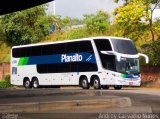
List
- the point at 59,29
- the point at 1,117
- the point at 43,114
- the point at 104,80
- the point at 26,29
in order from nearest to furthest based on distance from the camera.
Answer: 1. the point at 1,117
2. the point at 43,114
3. the point at 104,80
4. the point at 26,29
5. the point at 59,29

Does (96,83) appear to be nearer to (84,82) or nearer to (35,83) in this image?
(84,82)

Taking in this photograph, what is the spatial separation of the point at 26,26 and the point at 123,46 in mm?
21905

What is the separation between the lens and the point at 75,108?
46.2 feet

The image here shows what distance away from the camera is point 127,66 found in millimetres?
30125

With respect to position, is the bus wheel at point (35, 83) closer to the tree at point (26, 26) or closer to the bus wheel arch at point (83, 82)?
the bus wheel arch at point (83, 82)

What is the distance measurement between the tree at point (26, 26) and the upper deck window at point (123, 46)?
20884mm

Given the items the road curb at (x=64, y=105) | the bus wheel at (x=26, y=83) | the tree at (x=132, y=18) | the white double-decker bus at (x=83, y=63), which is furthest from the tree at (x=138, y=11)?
the road curb at (x=64, y=105)

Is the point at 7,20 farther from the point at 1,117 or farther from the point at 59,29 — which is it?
the point at 1,117

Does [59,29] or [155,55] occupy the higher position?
[59,29]

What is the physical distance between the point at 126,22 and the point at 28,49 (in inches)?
326

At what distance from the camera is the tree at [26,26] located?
49.4 metres

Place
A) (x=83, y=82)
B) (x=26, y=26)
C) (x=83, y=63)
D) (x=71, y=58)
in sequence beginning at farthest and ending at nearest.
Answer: (x=26, y=26) < (x=71, y=58) < (x=83, y=82) < (x=83, y=63)

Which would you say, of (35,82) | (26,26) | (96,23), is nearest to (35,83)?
(35,82)

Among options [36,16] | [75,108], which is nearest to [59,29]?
[36,16]
